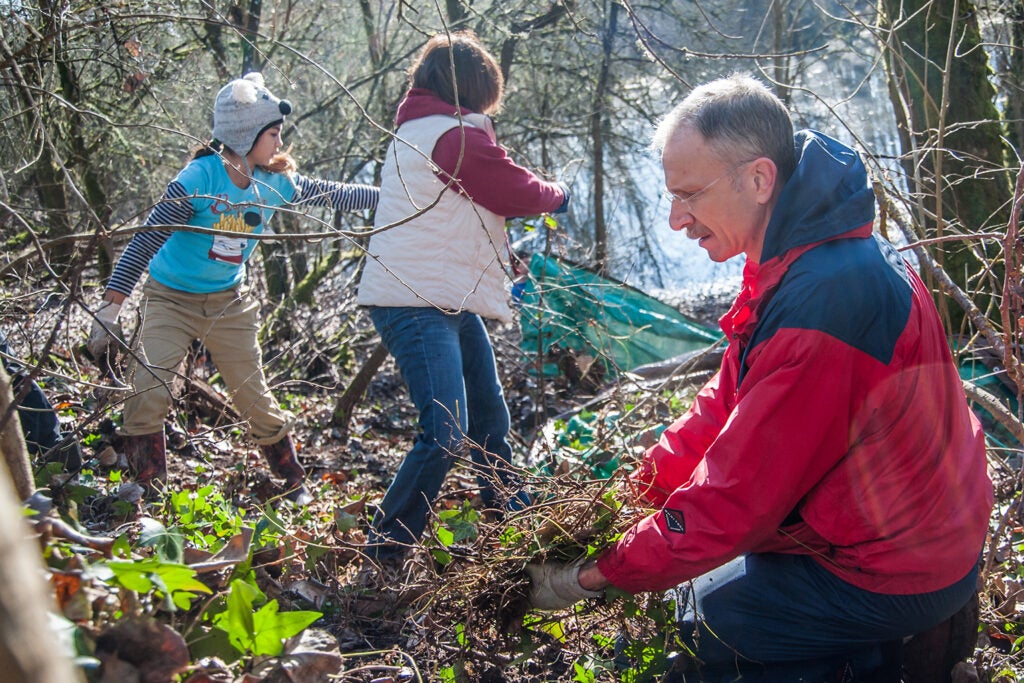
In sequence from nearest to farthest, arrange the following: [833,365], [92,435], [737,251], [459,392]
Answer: [833,365] → [737,251] → [459,392] → [92,435]

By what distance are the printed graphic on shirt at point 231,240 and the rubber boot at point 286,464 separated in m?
0.88

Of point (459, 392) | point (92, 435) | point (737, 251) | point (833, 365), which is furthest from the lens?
point (92, 435)

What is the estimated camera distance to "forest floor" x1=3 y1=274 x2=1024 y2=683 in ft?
4.78

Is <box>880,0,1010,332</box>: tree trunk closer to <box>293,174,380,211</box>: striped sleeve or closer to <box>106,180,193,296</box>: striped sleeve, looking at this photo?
<box>293,174,380,211</box>: striped sleeve

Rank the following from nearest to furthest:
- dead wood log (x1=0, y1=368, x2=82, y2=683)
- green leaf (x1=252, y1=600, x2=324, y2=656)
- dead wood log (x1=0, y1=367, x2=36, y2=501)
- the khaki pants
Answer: dead wood log (x1=0, y1=368, x2=82, y2=683) → green leaf (x1=252, y1=600, x2=324, y2=656) → dead wood log (x1=0, y1=367, x2=36, y2=501) → the khaki pants

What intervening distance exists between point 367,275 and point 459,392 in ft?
1.94

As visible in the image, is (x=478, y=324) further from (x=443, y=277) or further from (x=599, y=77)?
(x=599, y=77)

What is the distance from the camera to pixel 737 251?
2.28 meters

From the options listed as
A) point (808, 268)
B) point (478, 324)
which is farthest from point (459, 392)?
point (808, 268)

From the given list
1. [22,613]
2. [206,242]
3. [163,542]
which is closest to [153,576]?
[163,542]

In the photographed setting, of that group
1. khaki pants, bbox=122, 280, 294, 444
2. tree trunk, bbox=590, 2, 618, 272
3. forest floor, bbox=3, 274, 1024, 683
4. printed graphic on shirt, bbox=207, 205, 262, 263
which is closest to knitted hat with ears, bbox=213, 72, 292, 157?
printed graphic on shirt, bbox=207, 205, 262, 263

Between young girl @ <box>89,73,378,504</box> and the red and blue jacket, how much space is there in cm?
220

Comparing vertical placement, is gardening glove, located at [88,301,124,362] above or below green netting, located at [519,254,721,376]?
above

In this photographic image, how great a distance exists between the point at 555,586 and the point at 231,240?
8.09ft
